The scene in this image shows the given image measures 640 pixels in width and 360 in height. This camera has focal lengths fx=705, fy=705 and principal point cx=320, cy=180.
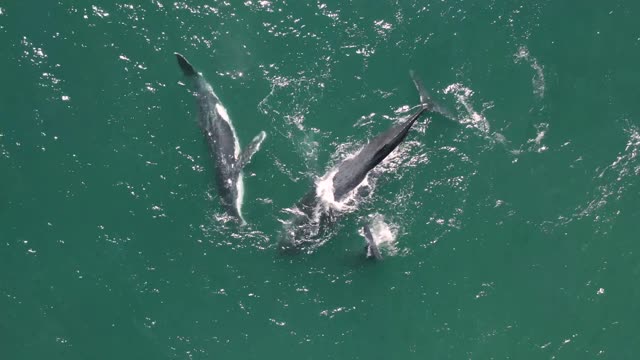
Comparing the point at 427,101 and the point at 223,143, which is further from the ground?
the point at 223,143

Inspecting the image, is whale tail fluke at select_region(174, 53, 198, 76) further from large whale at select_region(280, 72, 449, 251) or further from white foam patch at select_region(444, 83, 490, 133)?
white foam patch at select_region(444, 83, 490, 133)

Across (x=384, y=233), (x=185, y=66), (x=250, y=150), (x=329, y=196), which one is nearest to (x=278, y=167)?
(x=250, y=150)

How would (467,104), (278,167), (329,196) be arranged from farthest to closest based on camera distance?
1. (467,104)
2. (278,167)
3. (329,196)

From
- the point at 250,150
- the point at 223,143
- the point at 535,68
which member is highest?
the point at 223,143

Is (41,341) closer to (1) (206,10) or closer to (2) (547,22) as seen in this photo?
(1) (206,10)

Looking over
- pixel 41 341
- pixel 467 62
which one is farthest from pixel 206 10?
pixel 41 341

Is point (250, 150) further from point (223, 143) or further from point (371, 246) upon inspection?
point (371, 246)

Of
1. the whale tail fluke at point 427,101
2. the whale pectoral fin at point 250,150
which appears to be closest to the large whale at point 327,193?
the whale tail fluke at point 427,101
